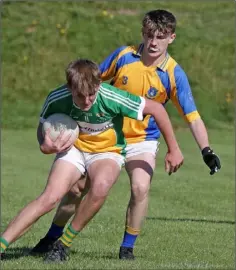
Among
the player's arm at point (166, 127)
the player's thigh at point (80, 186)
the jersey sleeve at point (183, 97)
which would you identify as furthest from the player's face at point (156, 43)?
the player's thigh at point (80, 186)

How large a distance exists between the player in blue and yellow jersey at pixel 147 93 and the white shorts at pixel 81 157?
387 millimetres

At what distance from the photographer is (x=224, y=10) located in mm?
30031

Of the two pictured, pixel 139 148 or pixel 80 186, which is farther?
pixel 139 148

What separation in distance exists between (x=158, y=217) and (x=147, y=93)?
4080 millimetres

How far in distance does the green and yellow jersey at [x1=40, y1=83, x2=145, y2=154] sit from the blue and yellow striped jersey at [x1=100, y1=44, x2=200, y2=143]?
1.43 feet

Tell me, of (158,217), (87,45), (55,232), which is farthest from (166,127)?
(87,45)

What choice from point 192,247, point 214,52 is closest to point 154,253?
point 192,247

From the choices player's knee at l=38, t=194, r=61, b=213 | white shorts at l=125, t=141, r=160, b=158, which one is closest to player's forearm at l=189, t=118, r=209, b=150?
white shorts at l=125, t=141, r=160, b=158

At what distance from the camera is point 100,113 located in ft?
24.3

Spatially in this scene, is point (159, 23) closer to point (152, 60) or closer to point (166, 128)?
point (152, 60)

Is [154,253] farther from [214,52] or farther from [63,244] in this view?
[214,52]

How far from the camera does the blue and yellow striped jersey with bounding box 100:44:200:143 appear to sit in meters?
8.01

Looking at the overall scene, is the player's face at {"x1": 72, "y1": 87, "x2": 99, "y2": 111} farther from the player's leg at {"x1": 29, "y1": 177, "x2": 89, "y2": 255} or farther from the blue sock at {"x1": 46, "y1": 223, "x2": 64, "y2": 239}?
the blue sock at {"x1": 46, "y1": 223, "x2": 64, "y2": 239}

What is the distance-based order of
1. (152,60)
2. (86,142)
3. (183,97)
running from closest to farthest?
(86,142)
(183,97)
(152,60)
